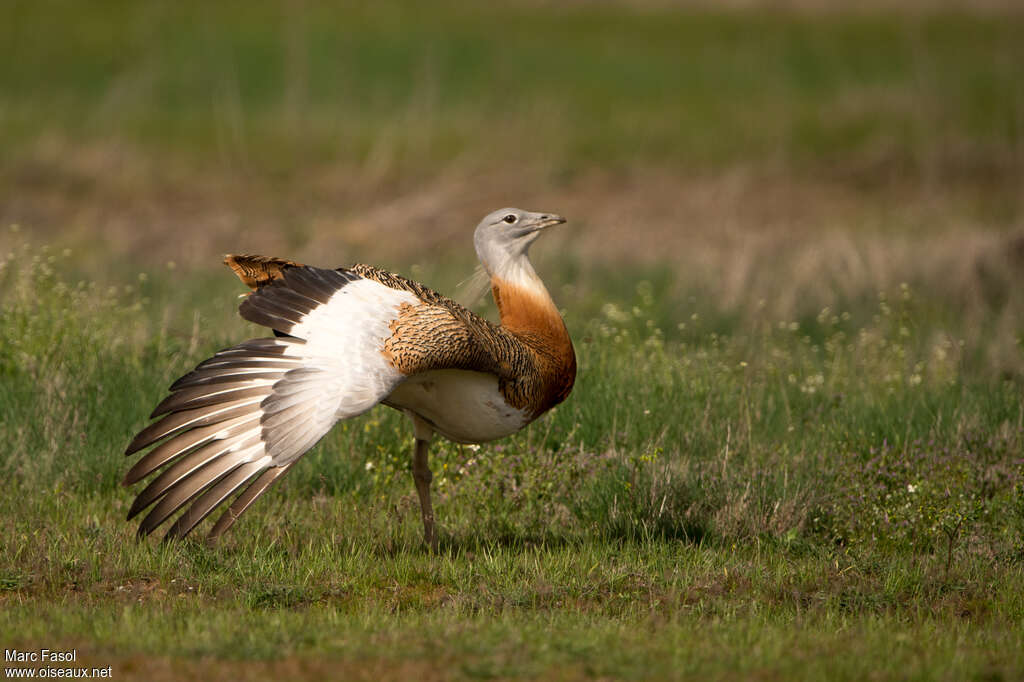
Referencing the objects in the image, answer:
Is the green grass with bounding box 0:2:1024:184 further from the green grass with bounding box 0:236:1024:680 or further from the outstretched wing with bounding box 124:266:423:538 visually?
the outstretched wing with bounding box 124:266:423:538

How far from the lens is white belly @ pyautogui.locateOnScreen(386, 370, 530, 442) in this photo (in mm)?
6094

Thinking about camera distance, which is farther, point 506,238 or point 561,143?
point 561,143

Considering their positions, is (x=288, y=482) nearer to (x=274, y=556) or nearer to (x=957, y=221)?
(x=274, y=556)

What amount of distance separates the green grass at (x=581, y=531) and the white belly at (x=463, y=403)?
0.63 meters

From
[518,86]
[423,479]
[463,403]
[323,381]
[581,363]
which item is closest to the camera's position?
[323,381]

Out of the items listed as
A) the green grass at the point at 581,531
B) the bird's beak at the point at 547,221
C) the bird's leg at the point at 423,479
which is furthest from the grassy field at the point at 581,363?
the bird's beak at the point at 547,221

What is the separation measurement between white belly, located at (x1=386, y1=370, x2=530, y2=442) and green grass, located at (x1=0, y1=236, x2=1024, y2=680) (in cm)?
63

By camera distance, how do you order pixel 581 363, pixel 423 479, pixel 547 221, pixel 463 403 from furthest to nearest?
pixel 581 363 < pixel 547 221 < pixel 423 479 < pixel 463 403

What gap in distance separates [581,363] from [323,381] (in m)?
3.26

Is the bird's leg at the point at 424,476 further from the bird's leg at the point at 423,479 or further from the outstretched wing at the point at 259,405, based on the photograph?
the outstretched wing at the point at 259,405

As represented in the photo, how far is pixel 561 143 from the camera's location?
19859 millimetres

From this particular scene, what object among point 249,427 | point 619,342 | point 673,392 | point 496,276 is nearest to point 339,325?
point 249,427

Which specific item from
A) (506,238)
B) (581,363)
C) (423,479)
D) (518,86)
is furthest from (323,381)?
(518,86)

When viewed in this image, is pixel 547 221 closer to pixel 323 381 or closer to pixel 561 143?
pixel 323 381
